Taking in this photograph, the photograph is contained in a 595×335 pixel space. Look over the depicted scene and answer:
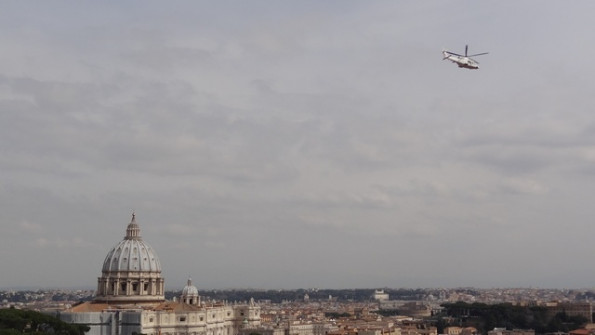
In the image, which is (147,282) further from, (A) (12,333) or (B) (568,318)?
(B) (568,318)

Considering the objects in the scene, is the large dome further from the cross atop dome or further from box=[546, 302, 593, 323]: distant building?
box=[546, 302, 593, 323]: distant building

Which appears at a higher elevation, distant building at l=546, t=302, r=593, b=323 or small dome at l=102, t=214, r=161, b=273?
small dome at l=102, t=214, r=161, b=273

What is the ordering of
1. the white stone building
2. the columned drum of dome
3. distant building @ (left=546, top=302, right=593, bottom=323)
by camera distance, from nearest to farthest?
the white stone building < the columned drum of dome < distant building @ (left=546, top=302, right=593, bottom=323)

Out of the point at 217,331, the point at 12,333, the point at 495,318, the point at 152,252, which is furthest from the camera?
the point at 495,318

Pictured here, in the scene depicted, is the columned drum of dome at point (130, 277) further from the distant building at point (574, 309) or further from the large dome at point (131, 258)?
the distant building at point (574, 309)

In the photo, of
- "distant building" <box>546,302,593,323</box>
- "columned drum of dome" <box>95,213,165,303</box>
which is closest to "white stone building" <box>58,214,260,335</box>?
"columned drum of dome" <box>95,213,165,303</box>

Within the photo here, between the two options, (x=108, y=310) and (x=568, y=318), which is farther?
(x=568, y=318)

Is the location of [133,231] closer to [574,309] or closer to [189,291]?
[189,291]

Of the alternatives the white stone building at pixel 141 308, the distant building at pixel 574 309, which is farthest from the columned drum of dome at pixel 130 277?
the distant building at pixel 574 309

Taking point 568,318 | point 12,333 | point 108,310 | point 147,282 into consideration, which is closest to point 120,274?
point 147,282
